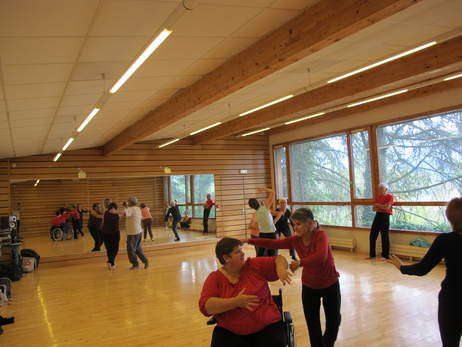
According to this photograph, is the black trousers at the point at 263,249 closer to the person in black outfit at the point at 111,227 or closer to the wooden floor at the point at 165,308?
the wooden floor at the point at 165,308

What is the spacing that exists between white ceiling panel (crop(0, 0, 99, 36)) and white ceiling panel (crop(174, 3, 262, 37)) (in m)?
0.93

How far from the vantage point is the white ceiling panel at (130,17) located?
3.13 m

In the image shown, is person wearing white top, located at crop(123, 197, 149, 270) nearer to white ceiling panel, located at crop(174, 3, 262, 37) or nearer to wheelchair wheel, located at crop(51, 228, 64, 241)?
white ceiling panel, located at crop(174, 3, 262, 37)

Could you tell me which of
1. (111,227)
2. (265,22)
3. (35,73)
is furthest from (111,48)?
(111,227)

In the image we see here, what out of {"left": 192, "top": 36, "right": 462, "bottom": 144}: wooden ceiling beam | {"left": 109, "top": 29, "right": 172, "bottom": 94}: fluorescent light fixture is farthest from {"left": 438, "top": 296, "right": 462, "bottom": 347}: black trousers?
{"left": 192, "top": 36, "right": 462, "bottom": 144}: wooden ceiling beam

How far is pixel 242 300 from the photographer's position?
2451 mm

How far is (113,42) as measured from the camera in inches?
152

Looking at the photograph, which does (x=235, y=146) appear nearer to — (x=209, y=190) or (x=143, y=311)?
(x=209, y=190)

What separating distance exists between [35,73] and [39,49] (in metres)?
0.68

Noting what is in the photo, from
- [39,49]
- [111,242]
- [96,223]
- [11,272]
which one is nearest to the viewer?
[39,49]

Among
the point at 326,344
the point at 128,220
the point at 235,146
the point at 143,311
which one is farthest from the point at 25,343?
the point at 235,146

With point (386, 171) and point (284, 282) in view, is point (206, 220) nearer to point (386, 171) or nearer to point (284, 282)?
point (386, 171)

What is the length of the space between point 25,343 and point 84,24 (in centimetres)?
362

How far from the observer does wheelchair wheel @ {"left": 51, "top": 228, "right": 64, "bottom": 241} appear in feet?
46.6
